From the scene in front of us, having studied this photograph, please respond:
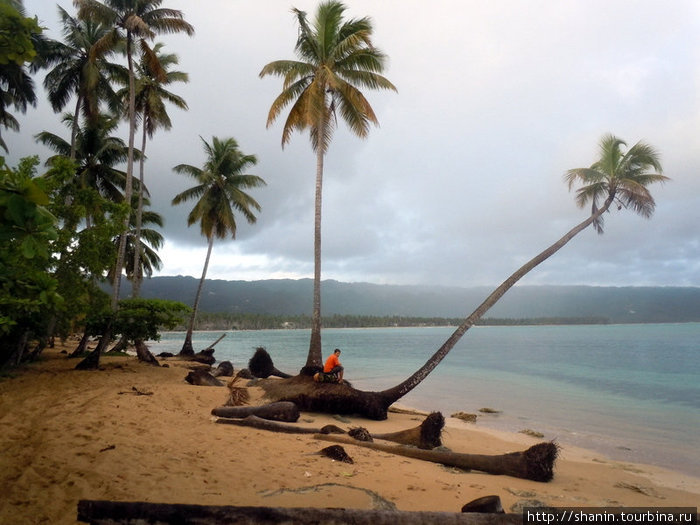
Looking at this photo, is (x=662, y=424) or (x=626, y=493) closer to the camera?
(x=626, y=493)

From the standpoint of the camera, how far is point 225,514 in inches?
91.4

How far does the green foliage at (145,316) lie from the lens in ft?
44.8

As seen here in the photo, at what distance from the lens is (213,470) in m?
5.12

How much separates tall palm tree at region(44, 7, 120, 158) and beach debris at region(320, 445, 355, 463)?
1950 cm

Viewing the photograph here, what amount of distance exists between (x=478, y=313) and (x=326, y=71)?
9.83m

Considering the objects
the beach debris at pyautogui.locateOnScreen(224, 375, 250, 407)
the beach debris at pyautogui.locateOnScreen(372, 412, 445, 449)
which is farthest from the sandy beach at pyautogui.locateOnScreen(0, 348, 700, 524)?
the beach debris at pyautogui.locateOnScreen(372, 412, 445, 449)

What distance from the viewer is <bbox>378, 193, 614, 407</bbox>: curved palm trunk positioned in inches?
451

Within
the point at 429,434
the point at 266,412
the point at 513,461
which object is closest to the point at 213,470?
the point at 266,412

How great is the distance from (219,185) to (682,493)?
2695 centimetres

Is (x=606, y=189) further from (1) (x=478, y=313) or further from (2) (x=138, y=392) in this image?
(2) (x=138, y=392)

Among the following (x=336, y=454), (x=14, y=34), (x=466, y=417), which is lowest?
(x=466, y=417)

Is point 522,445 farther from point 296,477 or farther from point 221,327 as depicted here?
point 221,327

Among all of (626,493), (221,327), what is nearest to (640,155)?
(626,493)

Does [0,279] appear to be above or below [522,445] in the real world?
above
